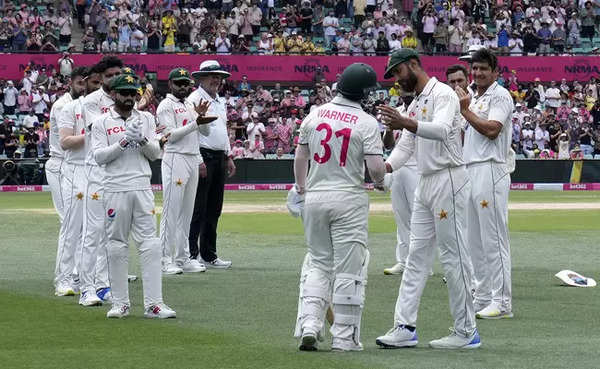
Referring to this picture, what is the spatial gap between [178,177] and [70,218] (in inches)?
106

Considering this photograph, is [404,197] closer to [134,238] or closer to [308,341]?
[134,238]

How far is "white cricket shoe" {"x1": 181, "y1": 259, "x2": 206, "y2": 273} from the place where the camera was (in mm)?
15352

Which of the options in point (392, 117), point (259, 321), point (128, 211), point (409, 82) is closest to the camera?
point (392, 117)

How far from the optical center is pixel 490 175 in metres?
11.5

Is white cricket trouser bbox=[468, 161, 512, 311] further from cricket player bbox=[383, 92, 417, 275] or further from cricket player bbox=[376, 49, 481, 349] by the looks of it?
cricket player bbox=[383, 92, 417, 275]

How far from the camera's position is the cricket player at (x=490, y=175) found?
11438 mm

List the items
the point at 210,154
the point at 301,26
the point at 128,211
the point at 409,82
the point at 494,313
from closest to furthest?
1. the point at 409,82
2. the point at 128,211
3. the point at 494,313
4. the point at 210,154
5. the point at 301,26

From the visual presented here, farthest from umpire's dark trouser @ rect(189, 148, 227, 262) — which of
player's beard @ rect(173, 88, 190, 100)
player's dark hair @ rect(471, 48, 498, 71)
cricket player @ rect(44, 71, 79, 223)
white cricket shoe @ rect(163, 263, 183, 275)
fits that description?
player's dark hair @ rect(471, 48, 498, 71)

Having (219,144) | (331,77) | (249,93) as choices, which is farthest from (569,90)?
(219,144)

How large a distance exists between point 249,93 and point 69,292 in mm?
29713

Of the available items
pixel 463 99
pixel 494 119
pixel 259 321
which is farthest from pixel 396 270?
pixel 463 99

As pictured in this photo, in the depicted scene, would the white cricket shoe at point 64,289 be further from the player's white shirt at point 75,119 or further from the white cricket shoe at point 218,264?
the white cricket shoe at point 218,264

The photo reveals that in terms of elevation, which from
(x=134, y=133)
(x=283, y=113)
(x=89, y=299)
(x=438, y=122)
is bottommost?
(x=283, y=113)

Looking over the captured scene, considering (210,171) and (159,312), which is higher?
(210,171)
